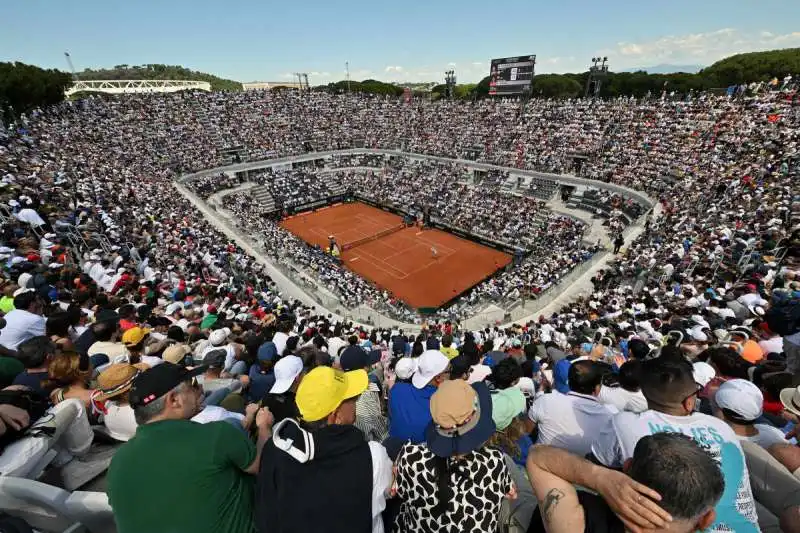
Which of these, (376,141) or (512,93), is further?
(376,141)

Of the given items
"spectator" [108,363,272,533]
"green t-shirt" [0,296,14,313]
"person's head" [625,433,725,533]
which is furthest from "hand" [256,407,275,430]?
"green t-shirt" [0,296,14,313]

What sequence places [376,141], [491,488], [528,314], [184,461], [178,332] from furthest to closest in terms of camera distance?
[376,141]
[528,314]
[178,332]
[491,488]
[184,461]

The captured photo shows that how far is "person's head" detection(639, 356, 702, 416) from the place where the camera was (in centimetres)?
297

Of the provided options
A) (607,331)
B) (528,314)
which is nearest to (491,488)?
(607,331)

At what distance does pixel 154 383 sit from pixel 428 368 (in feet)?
10.2

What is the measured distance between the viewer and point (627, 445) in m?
2.91

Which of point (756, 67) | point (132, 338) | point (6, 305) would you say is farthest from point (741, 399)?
point (756, 67)

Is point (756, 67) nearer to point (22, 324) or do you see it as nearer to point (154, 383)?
point (154, 383)

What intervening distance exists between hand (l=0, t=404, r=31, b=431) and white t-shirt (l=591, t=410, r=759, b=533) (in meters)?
5.34

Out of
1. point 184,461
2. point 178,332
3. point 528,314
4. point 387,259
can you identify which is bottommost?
point 387,259

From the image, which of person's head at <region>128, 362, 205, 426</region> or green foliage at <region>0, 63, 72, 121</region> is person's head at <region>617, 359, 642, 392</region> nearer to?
person's head at <region>128, 362, 205, 426</region>

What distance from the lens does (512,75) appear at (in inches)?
1902

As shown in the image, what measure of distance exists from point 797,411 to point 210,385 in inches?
302

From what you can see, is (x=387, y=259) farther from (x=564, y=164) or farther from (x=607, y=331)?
(x=607, y=331)
